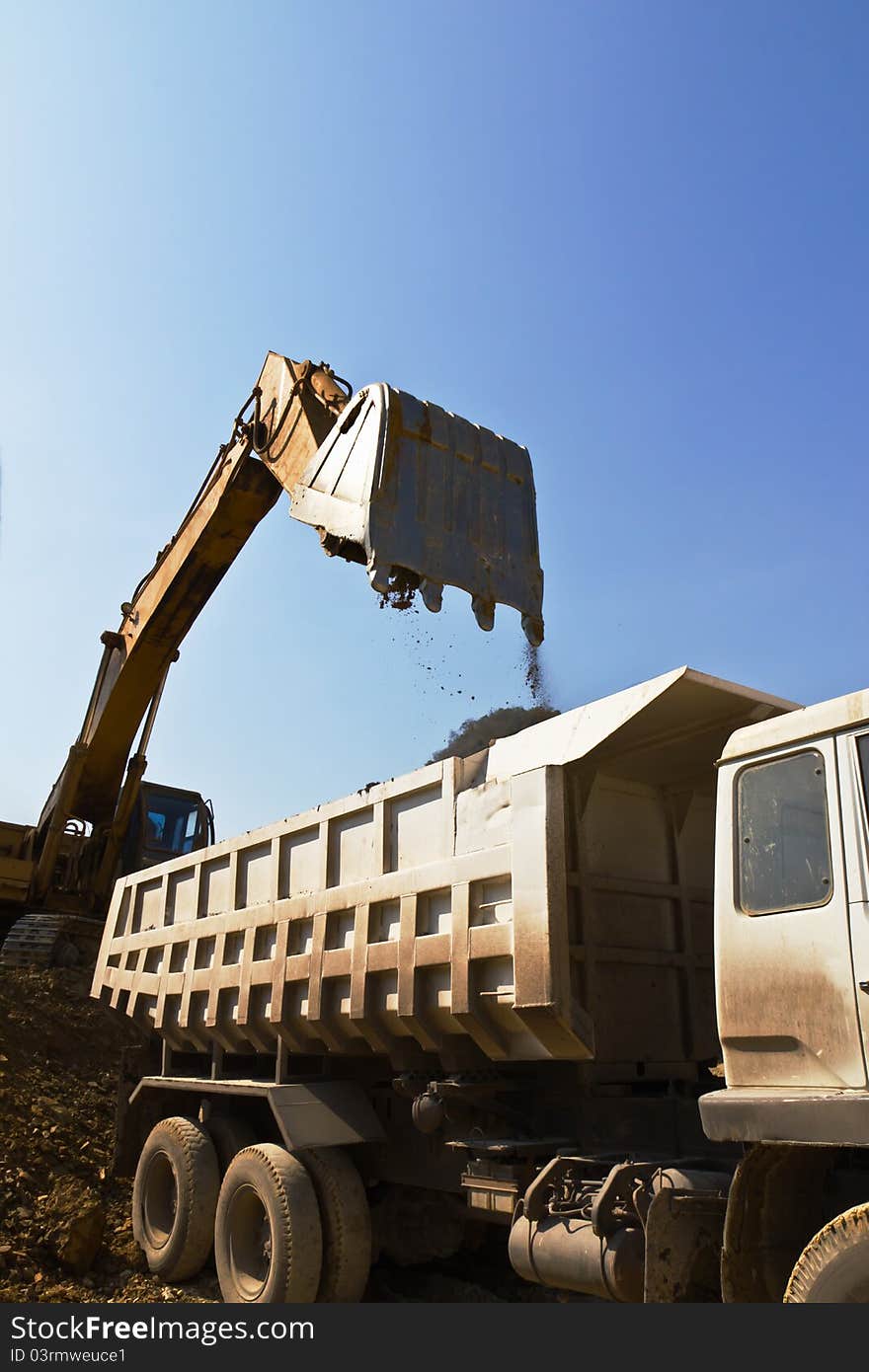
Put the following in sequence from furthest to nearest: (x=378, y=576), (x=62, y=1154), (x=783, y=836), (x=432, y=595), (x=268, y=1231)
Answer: (x=62, y=1154) → (x=432, y=595) → (x=378, y=576) → (x=268, y=1231) → (x=783, y=836)

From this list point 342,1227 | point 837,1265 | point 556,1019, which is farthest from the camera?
point 342,1227

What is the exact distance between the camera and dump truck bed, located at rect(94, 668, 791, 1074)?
4.44 metres

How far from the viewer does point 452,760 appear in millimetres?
5098

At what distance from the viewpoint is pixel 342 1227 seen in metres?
5.36

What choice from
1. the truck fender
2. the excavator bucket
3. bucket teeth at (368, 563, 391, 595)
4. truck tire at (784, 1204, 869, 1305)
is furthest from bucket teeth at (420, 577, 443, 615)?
truck tire at (784, 1204, 869, 1305)

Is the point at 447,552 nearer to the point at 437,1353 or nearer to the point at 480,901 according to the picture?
the point at 480,901

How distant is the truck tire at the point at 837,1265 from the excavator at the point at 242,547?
13.6 feet

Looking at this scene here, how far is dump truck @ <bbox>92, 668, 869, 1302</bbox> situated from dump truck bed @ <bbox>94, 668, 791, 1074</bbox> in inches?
0.6

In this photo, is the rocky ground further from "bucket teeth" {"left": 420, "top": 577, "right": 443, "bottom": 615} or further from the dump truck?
"bucket teeth" {"left": 420, "top": 577, "right": 443, "bottom": 615}

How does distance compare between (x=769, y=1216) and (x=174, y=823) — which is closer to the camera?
(x=769, y=1216)

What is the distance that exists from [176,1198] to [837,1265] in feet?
15.8

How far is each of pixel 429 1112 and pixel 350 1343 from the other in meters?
1.36

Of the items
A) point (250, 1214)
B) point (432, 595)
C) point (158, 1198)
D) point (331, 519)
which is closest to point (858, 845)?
point (432, 595)

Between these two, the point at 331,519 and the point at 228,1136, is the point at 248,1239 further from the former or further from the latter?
the point at 331,519
